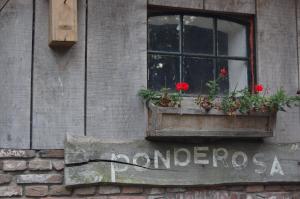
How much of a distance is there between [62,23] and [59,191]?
123 centimetres

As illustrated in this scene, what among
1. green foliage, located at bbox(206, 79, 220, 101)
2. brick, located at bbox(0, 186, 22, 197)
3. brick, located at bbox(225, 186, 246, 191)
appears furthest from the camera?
brick, located at bbox(225, 186, 246, 191)

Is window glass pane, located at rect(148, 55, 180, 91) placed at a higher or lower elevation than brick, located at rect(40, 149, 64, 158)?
higher

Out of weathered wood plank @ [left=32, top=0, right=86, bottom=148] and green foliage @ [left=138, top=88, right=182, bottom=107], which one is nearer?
weathered wood plank @ [left=32, top=0, right=86, bottom=148]

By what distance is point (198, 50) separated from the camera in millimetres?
4793

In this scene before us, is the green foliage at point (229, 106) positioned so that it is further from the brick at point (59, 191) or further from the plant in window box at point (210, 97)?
the brick at point (59, 191)

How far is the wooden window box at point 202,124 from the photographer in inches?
166

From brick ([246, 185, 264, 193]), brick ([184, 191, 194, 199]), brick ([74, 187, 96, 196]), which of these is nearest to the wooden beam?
brick ([74, 187, 96, 196])

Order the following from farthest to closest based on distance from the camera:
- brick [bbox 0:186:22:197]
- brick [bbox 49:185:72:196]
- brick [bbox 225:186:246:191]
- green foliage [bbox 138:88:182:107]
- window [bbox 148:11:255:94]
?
window [bbox 148:11:255:94] < brick [bbox 225:186:246:191] < green foliage [bbox 138:88:182:107] < brick [bbox 49:185:72:196] < brick [bbox 0:186:22:197]

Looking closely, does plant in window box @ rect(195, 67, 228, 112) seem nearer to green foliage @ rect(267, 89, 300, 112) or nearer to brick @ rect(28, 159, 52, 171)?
green foliage @ rect(267, 89, 300, 112)

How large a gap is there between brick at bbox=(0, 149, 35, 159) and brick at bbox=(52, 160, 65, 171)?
6.6 inches

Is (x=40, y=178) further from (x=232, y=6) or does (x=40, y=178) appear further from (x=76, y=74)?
(x=232, y=6)

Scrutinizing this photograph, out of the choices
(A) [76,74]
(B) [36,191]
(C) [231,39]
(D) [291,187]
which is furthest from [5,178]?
(D) [291,187]

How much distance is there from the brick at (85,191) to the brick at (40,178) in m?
0.14

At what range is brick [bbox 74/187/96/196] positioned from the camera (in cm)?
419
